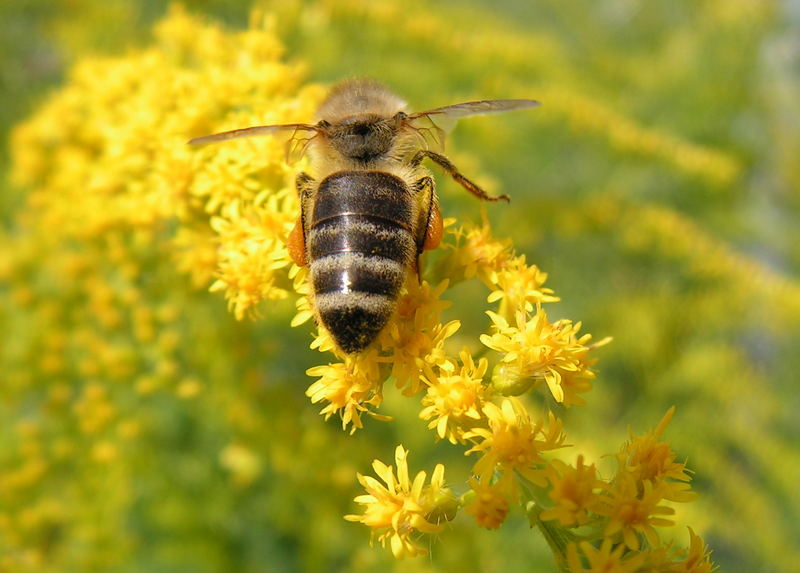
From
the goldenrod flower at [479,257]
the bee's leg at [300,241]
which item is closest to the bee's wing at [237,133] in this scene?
the bee's leg at [300,241]

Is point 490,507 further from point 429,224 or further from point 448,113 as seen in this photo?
point 448,113

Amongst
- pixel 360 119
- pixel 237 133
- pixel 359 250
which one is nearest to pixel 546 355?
pixel 359 250

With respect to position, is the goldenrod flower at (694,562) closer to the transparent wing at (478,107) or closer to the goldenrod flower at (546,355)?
the goldenrod flower at (546,355)

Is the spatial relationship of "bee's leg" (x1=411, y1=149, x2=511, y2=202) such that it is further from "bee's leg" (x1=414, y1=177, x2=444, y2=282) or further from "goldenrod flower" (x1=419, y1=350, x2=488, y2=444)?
"goldenrod flower" (x1=419, y1=350, x2=488, y2=444)

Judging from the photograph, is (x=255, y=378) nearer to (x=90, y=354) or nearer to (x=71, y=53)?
(x=90, y=354)

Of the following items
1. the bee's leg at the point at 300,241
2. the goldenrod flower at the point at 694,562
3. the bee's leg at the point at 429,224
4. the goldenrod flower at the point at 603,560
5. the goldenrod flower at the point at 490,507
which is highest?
the bee's leg at the point at 429,224
